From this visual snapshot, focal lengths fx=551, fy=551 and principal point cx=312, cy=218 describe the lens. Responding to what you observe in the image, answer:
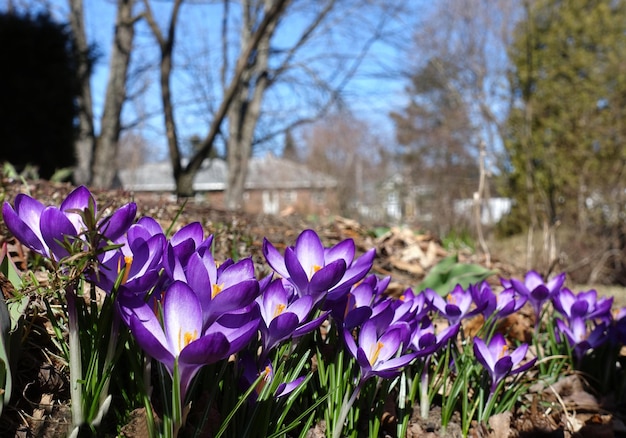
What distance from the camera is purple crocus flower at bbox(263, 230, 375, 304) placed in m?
1.02

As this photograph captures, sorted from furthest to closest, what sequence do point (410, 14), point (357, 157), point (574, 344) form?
point (357, 157) < point (410, 14) < point (574, 344)

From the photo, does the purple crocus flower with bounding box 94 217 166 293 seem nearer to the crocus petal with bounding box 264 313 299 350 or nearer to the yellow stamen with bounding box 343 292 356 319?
the crocus petal with bounding box 264 313 299 350

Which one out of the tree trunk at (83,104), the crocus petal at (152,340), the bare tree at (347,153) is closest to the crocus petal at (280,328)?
the crocus petal at (152,340)

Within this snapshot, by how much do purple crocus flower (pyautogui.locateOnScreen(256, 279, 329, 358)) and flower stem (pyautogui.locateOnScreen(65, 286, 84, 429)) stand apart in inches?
12.4

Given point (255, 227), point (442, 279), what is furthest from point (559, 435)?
point (255, 227)

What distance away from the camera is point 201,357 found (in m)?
0.78

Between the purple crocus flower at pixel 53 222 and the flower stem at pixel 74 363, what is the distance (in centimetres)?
8

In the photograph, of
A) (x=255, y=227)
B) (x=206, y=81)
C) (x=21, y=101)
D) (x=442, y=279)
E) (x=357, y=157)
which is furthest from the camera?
(x=357, y=157)

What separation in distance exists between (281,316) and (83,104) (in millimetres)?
9738

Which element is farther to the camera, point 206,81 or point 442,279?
point 206,81

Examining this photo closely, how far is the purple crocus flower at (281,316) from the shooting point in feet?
3.21

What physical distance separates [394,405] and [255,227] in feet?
6.03

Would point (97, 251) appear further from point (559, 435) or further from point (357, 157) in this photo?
point (357, 157)

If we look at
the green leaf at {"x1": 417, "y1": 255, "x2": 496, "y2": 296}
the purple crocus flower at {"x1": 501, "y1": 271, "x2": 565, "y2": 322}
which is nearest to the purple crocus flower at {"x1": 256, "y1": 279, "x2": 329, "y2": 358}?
the purple crocus flower at {"x1": 501, "y1": 271, "x2": 565, "y2": 322}
